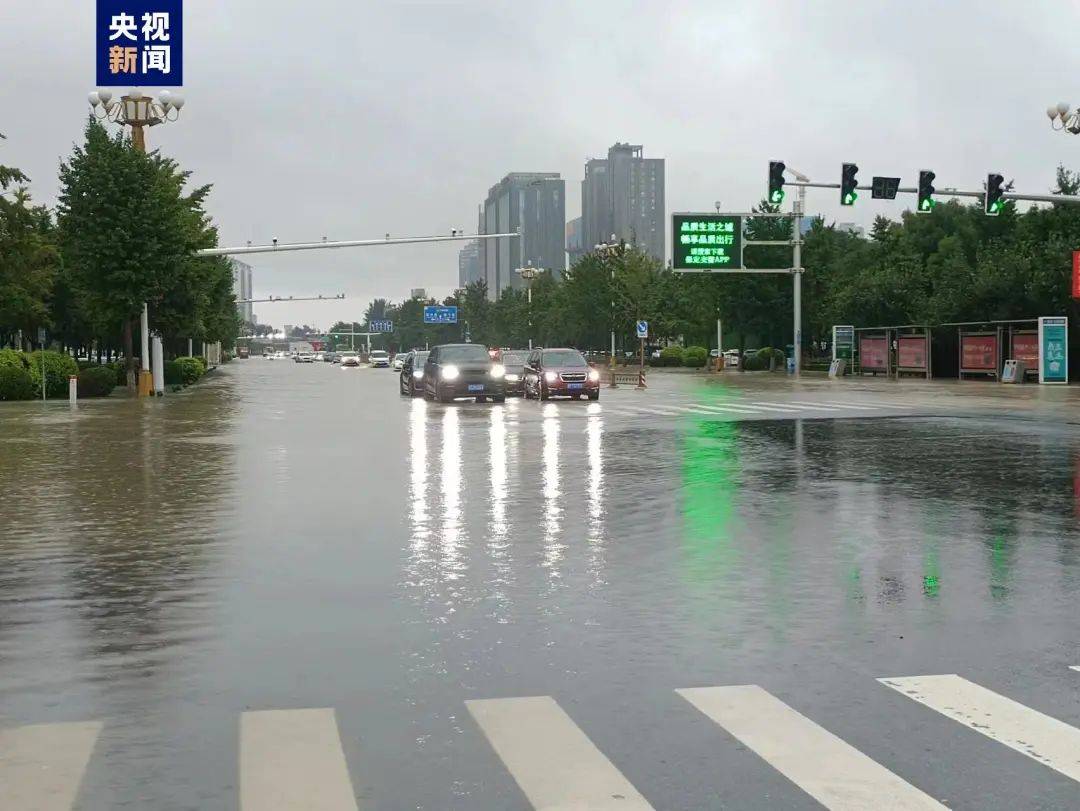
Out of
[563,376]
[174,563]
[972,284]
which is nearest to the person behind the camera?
[174,563]

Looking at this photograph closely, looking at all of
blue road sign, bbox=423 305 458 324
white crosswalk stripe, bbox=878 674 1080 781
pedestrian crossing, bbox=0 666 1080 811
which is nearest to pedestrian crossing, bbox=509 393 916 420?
white crosswalk stripe, bbox=878 674 1080 781

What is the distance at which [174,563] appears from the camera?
1053 cm

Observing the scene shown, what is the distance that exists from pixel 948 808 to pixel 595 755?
1.41 metres

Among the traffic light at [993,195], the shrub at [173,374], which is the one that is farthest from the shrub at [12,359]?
the traffic light at [993,195]

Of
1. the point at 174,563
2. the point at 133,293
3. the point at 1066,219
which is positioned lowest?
the point at 174,563

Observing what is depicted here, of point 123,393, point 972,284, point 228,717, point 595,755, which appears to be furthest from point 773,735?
point 972,284

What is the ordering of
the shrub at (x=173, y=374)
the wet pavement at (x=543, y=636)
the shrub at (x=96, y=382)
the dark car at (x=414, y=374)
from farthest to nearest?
the shrub at (x=173, y=374)
the dark car at (x=414, y=374)
the shrub at (x=96, y=382)
the wet pavement at (x=543, y=636)

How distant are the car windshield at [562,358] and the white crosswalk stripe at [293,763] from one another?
36.9 metres

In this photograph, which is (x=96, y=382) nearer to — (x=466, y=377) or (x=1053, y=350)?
(x=466, y=377)

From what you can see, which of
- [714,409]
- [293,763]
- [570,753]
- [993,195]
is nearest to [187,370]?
[714,409]

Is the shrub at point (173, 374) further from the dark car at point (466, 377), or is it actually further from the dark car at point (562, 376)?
the dark car at point (562, 376)

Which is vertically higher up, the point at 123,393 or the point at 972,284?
the point at 972,284

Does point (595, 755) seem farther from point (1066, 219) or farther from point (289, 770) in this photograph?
point (1066, 219)

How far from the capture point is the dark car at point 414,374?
4686 cm
